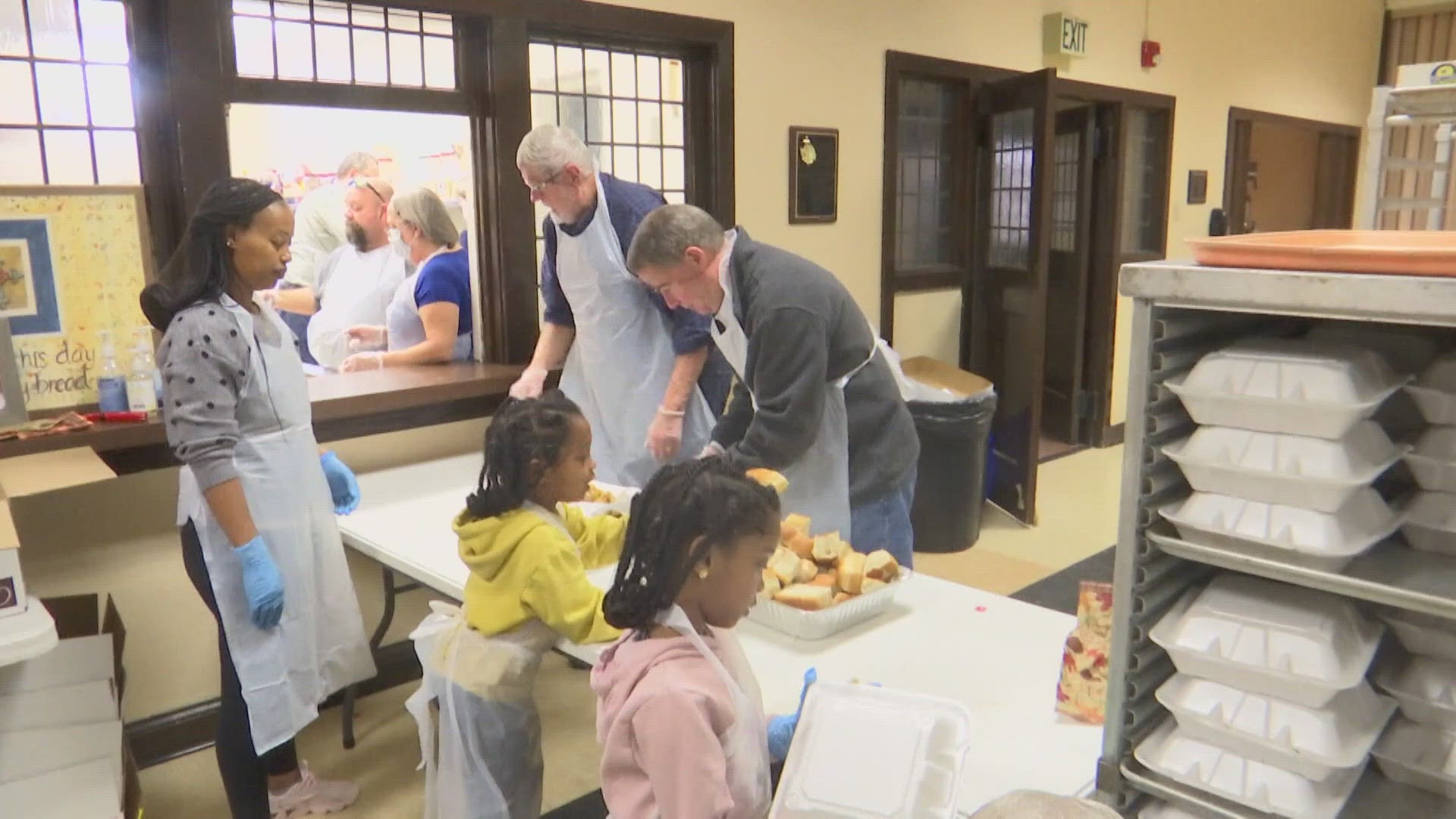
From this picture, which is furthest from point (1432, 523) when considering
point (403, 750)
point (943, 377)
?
point (943, 377)

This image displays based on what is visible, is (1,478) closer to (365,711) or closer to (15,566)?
(15,566)

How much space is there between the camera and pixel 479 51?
3162 millimetres

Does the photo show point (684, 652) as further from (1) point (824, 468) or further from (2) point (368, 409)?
(2) point (368, 409)

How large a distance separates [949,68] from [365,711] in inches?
141

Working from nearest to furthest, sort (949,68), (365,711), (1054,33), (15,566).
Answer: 1. (15,566)
2. (365,711)
3. (949,68)
4. (1054,33)

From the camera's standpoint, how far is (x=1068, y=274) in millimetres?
5750

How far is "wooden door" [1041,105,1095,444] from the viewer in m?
5.59

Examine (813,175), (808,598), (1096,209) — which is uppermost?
(813,175)

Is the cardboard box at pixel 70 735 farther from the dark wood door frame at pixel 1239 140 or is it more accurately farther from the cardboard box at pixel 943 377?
the dark wood door frame at pixel 1239 140

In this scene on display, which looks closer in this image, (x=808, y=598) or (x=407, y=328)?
(x=808, y=598)

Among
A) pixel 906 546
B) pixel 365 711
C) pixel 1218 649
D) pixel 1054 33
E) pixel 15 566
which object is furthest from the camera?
pixel 1054 33

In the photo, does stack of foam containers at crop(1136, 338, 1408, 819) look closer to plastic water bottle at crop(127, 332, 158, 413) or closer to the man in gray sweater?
the man in gray sweater

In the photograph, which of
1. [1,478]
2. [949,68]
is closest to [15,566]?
[1,478]

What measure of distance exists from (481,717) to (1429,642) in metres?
1.41
